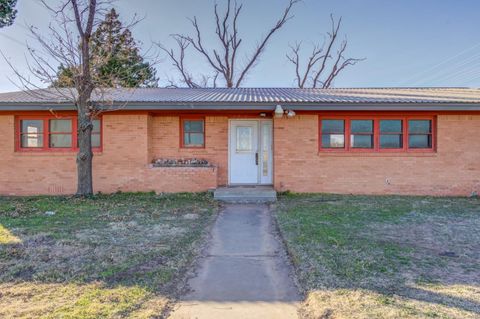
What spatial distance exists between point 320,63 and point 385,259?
2592cm

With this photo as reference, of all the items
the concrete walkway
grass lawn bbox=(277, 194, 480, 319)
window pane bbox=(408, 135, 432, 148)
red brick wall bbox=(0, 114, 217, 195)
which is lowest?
the concrete walkway

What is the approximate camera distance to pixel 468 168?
10.1m

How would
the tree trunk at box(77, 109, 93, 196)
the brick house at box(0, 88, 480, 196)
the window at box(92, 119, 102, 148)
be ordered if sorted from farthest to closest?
1. the window at box(92, 119, 102, 148)
2. the brick house at box(0, 88, 480, 196)
3. the tree trunk at box(77, 109, 93, 196)

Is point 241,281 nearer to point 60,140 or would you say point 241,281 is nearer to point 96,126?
point 96,126

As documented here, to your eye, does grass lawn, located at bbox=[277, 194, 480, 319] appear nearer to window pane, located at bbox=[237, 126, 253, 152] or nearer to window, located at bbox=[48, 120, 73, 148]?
window pane, located at bbox=[237, 126, 253, 152]

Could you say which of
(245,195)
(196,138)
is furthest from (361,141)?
(196,138)

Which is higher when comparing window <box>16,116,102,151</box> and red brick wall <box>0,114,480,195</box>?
window <box>16,116,102,151</box>

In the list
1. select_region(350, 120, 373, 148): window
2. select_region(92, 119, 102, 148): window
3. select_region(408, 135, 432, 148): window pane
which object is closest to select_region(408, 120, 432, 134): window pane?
select_region(408, 135, 432, 148): window pane

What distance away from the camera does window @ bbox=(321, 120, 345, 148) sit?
1034 centimetres

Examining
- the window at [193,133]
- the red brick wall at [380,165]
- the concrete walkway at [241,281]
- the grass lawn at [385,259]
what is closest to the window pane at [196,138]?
the window at [193,133]

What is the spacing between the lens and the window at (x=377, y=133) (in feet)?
33.6

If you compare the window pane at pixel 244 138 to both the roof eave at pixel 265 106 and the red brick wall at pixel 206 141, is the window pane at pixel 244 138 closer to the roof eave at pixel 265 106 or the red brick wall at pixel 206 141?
the red brick wall at pixel 206 141

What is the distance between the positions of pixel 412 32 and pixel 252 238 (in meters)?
21.7

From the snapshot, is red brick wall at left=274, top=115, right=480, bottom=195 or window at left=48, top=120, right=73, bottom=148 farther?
window at left=48, top=120, right=73, bottom=148
